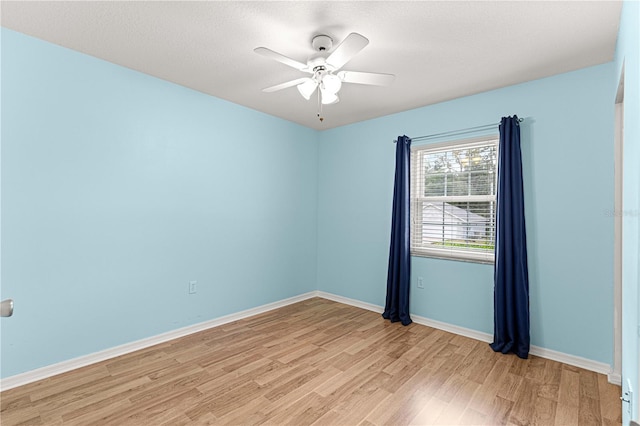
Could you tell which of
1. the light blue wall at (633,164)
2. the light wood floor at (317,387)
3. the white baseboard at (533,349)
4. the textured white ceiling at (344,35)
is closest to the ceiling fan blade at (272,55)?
the textured white ceiling at (344,35)

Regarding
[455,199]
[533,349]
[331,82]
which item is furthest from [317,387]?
[455,199]

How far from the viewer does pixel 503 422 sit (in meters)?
1.91

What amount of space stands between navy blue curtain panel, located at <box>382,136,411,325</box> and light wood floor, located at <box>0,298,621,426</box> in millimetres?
536

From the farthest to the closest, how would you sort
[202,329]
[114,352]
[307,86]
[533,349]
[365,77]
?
[202,329], [533,349], [114,352], [307,86], [365,77]

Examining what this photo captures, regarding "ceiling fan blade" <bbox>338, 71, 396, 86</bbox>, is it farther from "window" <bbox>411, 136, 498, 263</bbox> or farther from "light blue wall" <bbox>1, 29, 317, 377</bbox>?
"light blue wall" <bbox>1, 29, 317, 377</bbox>

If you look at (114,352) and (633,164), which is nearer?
(633,164)

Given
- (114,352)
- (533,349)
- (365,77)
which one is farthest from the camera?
(533,349)

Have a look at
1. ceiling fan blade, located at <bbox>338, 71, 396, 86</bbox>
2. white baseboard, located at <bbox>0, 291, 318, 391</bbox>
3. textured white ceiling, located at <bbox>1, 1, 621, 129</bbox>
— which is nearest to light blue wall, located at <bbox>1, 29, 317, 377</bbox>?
white baseboard, located at <bbox>0, 291, 318, 391</bbox>

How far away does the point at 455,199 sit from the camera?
3.43 m

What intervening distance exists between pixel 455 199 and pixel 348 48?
2.24 m

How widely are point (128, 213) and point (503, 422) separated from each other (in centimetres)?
330

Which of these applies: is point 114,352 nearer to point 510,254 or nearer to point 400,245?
point 400,245

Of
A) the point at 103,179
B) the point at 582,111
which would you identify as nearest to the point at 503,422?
the point at 582,111

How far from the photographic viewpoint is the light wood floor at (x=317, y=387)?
1.95 metres
